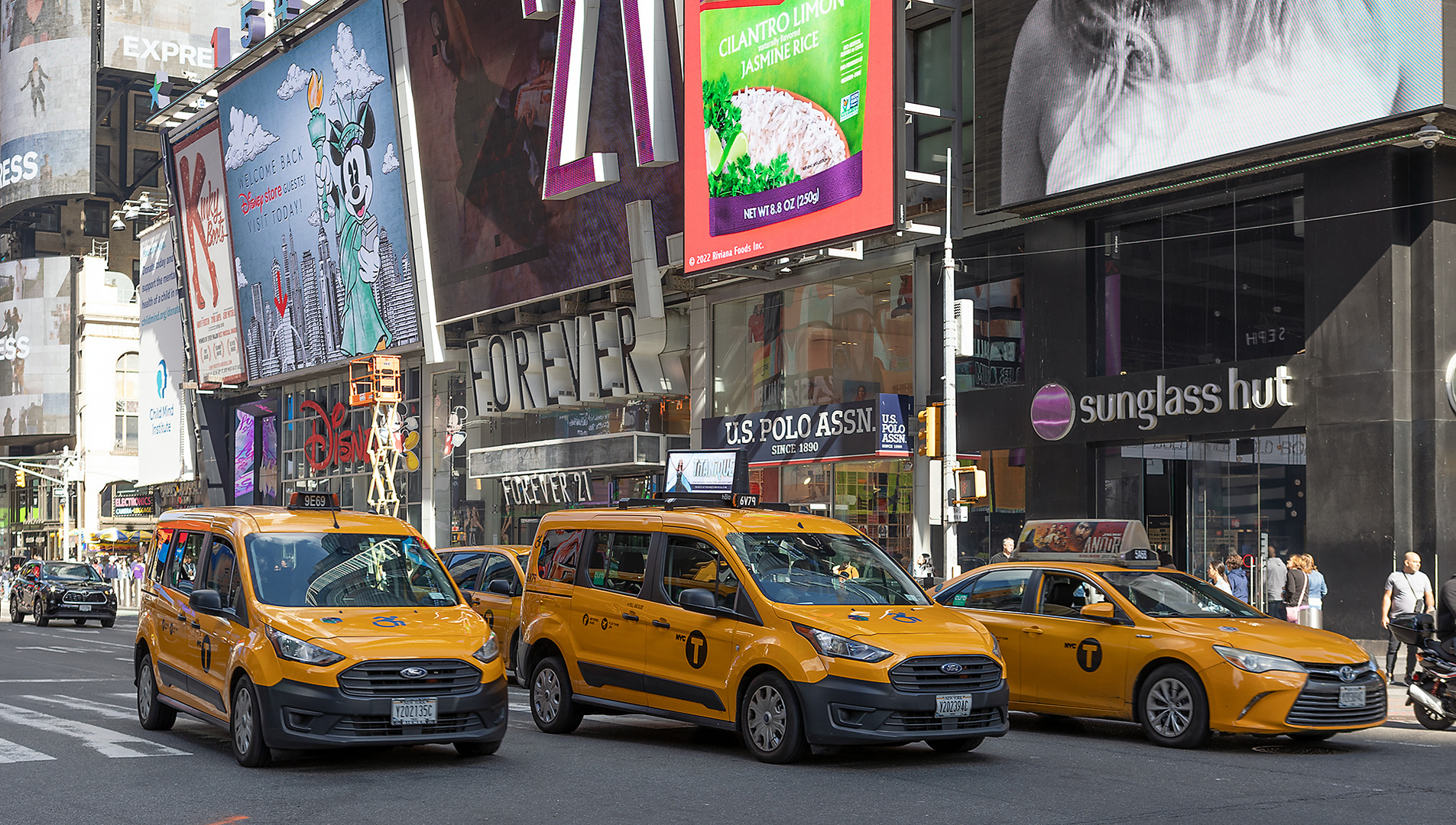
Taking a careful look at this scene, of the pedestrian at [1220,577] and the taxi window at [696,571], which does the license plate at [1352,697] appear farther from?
the pedestrian at [1220,577]

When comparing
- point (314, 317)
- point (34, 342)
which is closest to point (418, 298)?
point (314, 317)

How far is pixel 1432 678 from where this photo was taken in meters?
14.4

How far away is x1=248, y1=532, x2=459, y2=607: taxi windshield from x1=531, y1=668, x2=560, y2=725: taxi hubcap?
1.69 m

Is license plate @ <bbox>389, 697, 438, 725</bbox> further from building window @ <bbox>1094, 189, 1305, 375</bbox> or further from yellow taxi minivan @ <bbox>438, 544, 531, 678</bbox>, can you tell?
building window @ <bbox>1094, 189, 1305, 375</bbox>

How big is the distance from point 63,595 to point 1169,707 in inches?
1282

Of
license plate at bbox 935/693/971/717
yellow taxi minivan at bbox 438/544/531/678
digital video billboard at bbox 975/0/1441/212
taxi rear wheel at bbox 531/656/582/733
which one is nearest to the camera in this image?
license plate at bbox 935/693/971/717

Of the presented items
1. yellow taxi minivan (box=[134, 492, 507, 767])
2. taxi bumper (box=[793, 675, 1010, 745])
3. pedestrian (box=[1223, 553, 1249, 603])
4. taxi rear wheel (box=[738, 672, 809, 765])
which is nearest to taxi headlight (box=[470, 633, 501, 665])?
yellow taxi minivan (box=[134, 492, 507, 767])

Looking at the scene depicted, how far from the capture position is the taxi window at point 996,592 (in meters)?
14.5

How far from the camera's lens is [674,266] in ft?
119

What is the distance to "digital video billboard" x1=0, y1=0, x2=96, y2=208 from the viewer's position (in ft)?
298

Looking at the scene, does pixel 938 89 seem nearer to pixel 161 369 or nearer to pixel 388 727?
pixel 388 727

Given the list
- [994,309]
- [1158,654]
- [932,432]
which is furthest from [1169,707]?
[994,309]

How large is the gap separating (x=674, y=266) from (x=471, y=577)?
58.1 feet

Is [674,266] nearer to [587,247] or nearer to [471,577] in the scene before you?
[587,247]
